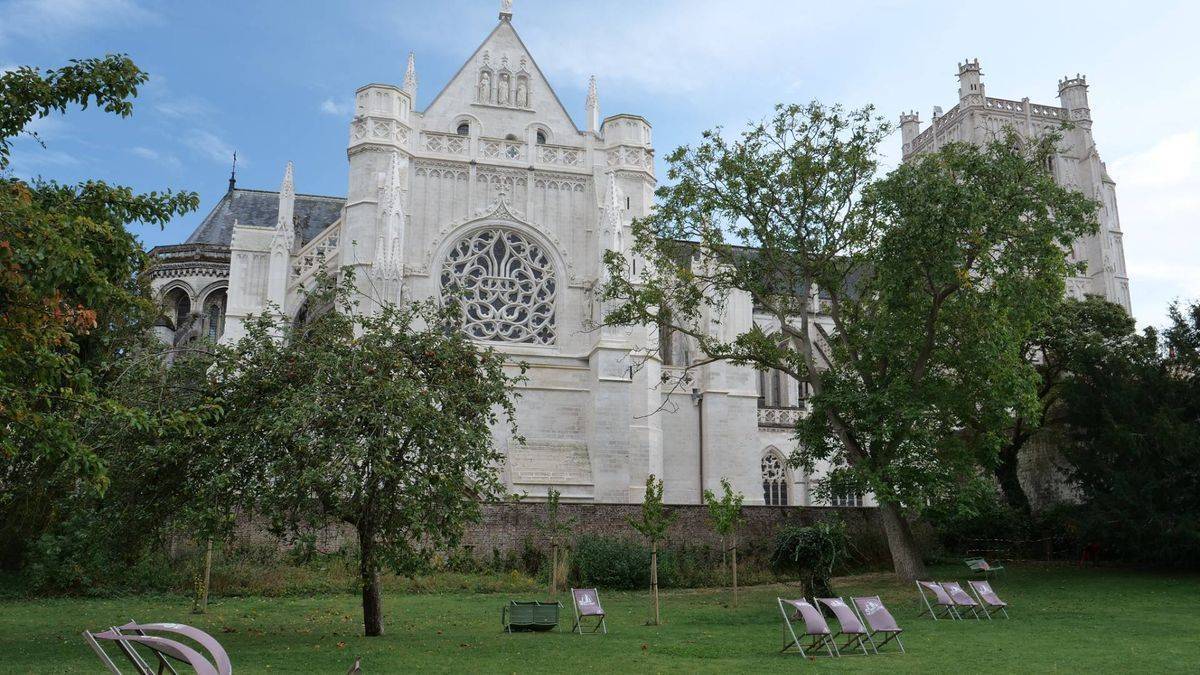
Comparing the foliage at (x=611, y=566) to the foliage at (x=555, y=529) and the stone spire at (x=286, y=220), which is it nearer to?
the foliage at (x=555, y=529)

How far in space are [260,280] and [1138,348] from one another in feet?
84.9

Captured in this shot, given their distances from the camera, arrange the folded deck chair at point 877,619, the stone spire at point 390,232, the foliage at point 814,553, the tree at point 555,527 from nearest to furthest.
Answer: the folded deck chair at point 877,619 → the foliage at point 814,553 → the tree at point 555,527 → the stone spire at point 390,232

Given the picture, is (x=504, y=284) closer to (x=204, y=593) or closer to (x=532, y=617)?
(x=204, y=593)

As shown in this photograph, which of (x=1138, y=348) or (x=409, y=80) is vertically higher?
(x=409, y=80)

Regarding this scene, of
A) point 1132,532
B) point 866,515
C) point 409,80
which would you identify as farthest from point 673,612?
point 409,80

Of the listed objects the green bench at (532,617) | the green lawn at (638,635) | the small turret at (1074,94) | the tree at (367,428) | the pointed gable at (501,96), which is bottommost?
the green lawn at (638,635)

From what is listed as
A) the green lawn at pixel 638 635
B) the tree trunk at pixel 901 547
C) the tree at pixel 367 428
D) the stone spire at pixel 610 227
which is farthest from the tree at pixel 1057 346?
the tree at pixel 367 428

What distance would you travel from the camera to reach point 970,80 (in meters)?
60.6

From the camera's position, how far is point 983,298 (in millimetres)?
19281

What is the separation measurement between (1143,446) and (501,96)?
23.0 meters

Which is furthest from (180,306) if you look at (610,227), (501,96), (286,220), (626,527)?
(626,527)

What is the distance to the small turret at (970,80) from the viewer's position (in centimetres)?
6028

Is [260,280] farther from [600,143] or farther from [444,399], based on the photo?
[444,399]

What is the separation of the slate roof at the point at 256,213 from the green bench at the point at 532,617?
29.1 m
